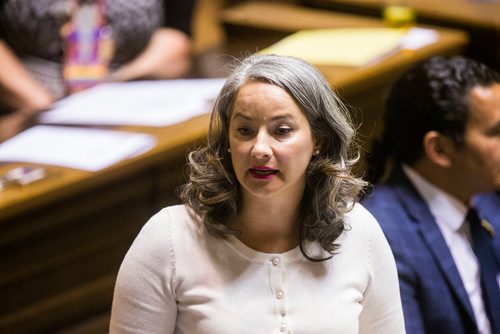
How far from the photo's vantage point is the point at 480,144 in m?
2.26

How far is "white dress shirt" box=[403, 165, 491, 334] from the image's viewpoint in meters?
2.22

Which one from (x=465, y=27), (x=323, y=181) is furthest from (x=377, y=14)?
(x=323, y=181)

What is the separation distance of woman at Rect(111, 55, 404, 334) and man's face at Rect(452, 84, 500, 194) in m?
0.65

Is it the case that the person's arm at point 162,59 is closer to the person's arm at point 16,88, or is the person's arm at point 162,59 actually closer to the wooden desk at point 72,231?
the person's arm at point 16,88

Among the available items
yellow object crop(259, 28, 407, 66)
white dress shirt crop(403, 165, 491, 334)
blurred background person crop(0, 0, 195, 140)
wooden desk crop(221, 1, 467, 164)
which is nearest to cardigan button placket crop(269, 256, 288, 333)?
white dress shirt crop(403, 165, 491, 334)

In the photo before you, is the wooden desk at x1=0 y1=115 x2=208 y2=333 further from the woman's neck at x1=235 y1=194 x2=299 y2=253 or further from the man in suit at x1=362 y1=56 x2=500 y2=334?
the woman's neck at x1=235 y1=194 x2=299 y2=253

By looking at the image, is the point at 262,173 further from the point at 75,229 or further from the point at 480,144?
Answer: the point at 75,229

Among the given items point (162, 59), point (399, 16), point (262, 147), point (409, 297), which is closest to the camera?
point (262, 147)

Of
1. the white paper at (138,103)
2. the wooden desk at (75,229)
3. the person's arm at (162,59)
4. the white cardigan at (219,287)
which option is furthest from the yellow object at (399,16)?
the white cardigan at (219,287)

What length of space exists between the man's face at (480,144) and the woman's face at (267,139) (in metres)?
0.79

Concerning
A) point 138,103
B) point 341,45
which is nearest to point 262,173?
point 138,103

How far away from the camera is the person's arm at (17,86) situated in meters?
3.33

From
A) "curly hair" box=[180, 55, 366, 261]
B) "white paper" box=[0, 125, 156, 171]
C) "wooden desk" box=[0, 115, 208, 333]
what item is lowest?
"wooden desk" box=[0, 115, 208, 333]

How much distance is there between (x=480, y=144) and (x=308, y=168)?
0.75 metres
